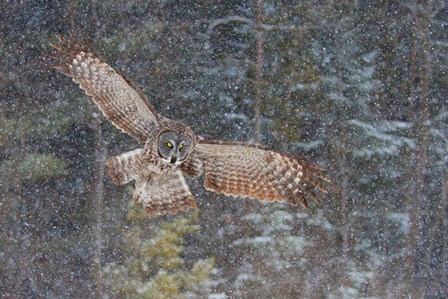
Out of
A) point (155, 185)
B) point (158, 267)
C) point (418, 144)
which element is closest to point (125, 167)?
point (155, 185)

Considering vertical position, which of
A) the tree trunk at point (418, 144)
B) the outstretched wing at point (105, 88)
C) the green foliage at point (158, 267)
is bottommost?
the green foliage at point (158, 267)

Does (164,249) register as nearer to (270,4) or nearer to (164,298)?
(164,298)

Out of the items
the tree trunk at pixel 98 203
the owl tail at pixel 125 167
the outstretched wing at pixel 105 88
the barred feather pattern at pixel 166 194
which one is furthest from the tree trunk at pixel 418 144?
the outstretched wing at pixel 105 88

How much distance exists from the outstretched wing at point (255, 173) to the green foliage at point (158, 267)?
199cm

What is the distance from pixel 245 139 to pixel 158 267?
3.96 ft

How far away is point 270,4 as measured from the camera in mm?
7227

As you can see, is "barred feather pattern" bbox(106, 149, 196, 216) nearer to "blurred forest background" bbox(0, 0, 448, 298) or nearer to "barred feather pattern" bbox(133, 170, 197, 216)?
"barred feather pattern" bbox(133, 170, 197, 216)

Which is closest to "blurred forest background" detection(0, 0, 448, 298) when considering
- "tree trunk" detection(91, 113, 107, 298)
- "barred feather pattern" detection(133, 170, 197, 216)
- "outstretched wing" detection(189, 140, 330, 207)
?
"tree trunk" detection(91, 113, 107, 298)

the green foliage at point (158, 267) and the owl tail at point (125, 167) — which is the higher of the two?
the owl tail at point (125, 167)

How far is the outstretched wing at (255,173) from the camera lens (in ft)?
15.7

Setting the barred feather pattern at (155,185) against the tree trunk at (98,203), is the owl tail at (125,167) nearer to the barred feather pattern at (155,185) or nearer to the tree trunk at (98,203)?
the barred feather pattern at (155,185)

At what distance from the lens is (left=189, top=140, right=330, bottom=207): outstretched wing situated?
478cm

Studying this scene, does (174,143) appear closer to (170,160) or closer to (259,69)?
(170,160)

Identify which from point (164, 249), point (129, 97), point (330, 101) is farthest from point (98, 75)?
point (330, 101)
